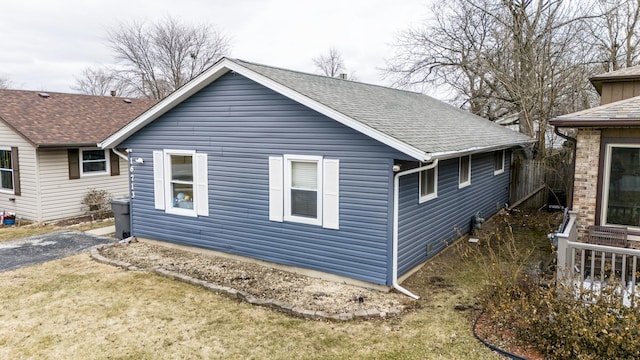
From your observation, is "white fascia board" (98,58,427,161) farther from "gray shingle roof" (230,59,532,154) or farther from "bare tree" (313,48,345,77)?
"bare tree" (313,48,345,77)

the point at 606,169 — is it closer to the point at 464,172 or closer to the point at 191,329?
the point at 464,172

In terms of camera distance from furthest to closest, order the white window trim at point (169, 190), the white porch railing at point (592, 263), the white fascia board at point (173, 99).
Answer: the white window trim at point (169, 190), the white fascia board at point (173, 99), the white porch railing at point (592, 263)

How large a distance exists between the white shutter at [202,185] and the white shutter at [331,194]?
9.84ft

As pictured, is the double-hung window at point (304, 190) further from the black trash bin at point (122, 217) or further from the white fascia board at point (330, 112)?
the black trash bin at point (122, 217)

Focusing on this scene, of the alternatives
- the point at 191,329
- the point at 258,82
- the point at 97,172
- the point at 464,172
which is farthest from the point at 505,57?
the point at 191,329

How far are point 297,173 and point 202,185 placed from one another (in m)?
2.48

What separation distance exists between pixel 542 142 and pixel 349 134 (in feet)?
39.2

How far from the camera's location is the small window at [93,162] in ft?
46.9

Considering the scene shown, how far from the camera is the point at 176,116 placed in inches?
378

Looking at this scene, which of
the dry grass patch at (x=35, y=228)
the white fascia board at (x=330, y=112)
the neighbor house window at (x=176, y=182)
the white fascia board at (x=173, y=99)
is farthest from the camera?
the dry grass patch at (x=35, y=228)

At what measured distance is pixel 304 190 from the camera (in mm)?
8023

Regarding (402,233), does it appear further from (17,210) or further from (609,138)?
(17,210)

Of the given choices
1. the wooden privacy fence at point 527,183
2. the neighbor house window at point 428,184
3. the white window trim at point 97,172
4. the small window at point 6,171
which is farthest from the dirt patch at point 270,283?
the wooden privacy fence at point 527,183

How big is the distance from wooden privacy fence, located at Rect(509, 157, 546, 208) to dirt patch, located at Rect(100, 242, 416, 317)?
34.4 ft
